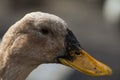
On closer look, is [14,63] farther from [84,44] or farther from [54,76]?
[84,44]

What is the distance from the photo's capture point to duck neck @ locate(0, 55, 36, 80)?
16.5ft

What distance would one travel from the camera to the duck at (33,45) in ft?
16.5

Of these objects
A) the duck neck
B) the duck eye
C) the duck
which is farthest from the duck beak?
the duck neck

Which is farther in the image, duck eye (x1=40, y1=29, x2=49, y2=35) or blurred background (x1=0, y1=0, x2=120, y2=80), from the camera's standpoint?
blurred background (x1=0, y1=0, x2=120, y2=80)

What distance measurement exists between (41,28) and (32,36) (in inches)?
4.1

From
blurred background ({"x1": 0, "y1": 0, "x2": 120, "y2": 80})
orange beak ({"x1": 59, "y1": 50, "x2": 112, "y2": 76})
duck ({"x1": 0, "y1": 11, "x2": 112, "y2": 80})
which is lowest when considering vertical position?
blurred background ({"x1": 0, "y1": 0, "x2": 120, "y2": 80})

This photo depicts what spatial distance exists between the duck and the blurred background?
7166mm

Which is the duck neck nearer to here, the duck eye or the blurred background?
the duck eye

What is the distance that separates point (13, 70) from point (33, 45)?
25 cm

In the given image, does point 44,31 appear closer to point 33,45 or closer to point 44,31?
point 44,31

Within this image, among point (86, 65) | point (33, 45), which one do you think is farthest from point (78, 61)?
point (33, 45)

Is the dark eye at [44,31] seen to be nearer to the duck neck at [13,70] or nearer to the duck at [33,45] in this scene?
the duck at [33,45]

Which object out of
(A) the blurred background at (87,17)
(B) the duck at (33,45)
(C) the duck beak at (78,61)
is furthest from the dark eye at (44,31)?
(A) the blurred background at (87,17)

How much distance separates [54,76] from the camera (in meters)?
10.4
